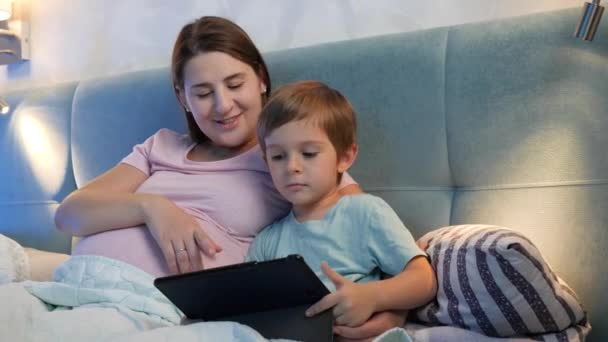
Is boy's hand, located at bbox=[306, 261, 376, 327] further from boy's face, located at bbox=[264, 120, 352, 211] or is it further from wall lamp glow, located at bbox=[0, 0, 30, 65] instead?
wall lamp glow, located at bbox=[0, 0, 30, 65]

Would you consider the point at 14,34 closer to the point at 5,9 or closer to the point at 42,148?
the point at 5,9

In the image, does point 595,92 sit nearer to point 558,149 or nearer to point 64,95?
point 558,149

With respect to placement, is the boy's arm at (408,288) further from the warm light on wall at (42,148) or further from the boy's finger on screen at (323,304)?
the warm light on wall at (42,148)


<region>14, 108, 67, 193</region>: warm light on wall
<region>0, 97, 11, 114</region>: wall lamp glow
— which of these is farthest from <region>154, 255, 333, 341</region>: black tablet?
<region>0, 97, 11, 114</region>: wall lamp glow

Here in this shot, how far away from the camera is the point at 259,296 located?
0.91 metres

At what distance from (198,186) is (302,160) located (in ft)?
0.95

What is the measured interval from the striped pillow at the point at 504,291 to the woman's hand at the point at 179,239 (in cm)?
42

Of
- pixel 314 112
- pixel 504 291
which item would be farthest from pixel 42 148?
pixel 504 291

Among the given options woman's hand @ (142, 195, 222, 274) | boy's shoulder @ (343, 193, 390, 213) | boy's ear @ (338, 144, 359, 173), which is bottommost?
woman's hand @ (142, 195, 222, 274)

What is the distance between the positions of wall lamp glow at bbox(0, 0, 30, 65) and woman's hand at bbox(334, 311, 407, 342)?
1711mm

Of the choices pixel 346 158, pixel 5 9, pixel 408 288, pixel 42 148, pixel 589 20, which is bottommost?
pixel 42 148

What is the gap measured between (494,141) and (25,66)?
5.57 ft

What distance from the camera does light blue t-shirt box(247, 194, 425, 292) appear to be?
102 cm

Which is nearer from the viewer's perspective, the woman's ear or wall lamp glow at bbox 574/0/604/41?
wall lamp glow at bbox 574/0/604/41
